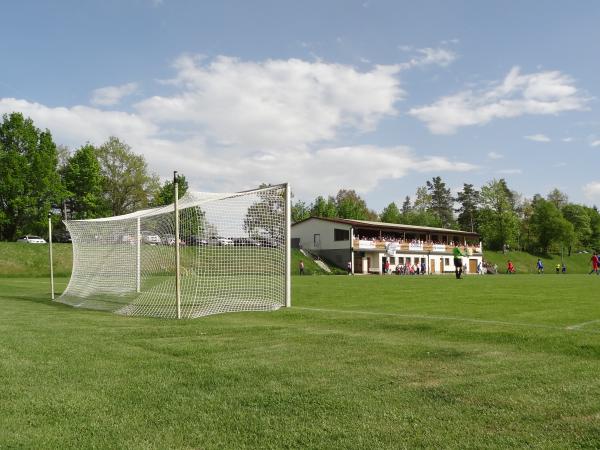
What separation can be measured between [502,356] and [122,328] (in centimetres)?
659

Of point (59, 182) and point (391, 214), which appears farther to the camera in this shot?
point (391, 214)

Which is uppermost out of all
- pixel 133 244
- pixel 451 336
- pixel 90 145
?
pixel 90 145

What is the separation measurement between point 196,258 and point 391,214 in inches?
3472

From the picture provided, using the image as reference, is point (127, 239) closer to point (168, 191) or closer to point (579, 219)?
point (168, 191)

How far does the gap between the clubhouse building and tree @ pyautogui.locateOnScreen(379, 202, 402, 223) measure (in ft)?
87.6

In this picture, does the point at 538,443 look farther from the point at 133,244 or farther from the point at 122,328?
the point at 133,244

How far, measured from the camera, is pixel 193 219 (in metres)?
15.7

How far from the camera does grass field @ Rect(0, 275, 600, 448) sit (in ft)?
12.2

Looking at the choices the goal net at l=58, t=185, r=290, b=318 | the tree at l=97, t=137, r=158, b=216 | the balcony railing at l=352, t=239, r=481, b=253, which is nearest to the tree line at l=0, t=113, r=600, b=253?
the tree at l=97, t=137, r=158, b=216

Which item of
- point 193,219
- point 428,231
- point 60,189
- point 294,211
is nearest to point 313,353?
point 193,219

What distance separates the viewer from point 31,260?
42.5m

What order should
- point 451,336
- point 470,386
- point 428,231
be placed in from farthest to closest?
point 428,231, point 451,336, point 470,386

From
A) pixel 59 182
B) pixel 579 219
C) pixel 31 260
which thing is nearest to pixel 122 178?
pixel 59 182

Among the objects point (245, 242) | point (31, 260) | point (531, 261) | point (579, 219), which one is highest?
point (579, 219)
